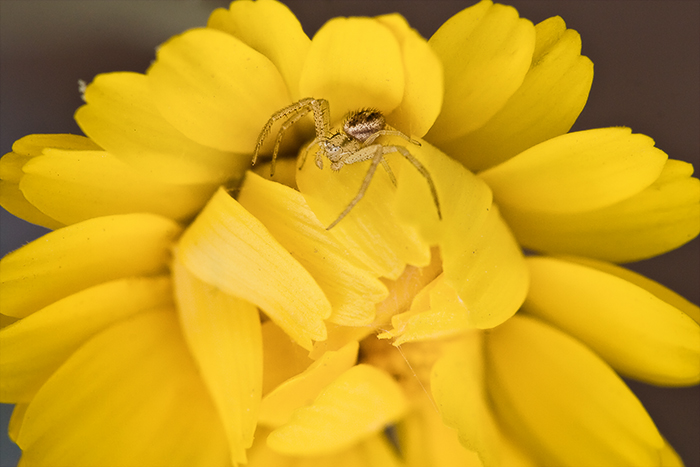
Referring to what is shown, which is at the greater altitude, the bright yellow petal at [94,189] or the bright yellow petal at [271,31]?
the bright yellow petal at [271,31]

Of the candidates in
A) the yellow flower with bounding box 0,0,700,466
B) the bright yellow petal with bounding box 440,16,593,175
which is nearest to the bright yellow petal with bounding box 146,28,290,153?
the yellow flower with bounding box 0,0,700,466

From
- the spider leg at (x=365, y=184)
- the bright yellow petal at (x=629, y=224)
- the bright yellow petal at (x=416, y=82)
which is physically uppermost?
the bright yellow petal at (x=416, y=82)

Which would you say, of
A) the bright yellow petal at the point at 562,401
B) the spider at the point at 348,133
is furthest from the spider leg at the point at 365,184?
the bright yellow petal at the point at 562,401

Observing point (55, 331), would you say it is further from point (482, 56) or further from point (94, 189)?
point (482, 56)

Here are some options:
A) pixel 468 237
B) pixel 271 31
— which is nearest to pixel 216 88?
pixel 271 31

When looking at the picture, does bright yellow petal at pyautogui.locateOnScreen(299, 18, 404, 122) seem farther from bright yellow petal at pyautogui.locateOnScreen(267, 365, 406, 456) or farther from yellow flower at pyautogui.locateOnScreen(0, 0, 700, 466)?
bright yellow petal at pyautogui.locateOnScreen(267, 365, 406, 456)

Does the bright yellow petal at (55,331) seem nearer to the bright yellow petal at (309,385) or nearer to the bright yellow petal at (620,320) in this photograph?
the bright yellow petal at (309,385)

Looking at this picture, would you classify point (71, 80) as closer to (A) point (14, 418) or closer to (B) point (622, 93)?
(A) point (14, 418)
